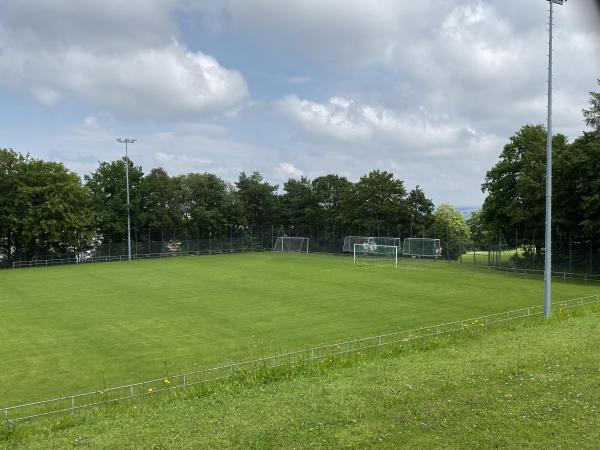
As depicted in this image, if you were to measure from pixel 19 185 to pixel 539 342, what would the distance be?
207 ft

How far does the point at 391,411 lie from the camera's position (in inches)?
333

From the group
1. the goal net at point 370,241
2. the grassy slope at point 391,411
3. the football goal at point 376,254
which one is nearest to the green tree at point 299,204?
the goal net at point 370,241

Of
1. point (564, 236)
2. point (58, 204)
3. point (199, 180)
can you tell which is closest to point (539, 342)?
point (564, 236)

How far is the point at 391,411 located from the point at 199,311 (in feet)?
72.5

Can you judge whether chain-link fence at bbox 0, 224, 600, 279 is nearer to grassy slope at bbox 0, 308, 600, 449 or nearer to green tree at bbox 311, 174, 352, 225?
green tree at bbox 311, 174, 352, 225

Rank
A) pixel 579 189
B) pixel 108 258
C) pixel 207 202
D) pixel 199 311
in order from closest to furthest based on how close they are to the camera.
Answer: pixel 199 311 < pixel 579 189 < pixel 108 258 < pixel 207 202

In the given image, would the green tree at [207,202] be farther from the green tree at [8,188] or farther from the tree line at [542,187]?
the tree line at [542,187]

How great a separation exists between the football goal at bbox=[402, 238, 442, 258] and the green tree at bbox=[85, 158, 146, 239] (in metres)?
37.6

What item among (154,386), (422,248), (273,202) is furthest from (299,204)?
(154,386)

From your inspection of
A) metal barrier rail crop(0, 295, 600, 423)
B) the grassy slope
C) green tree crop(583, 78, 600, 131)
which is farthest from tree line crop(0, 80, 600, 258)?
the grassy slope

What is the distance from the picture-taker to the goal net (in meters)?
65.2

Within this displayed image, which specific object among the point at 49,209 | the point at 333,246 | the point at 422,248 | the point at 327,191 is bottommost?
the point at 333,246

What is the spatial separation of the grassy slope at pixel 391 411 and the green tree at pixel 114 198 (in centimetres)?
6344

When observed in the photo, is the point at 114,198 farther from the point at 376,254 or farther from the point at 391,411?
the point at 391,411
